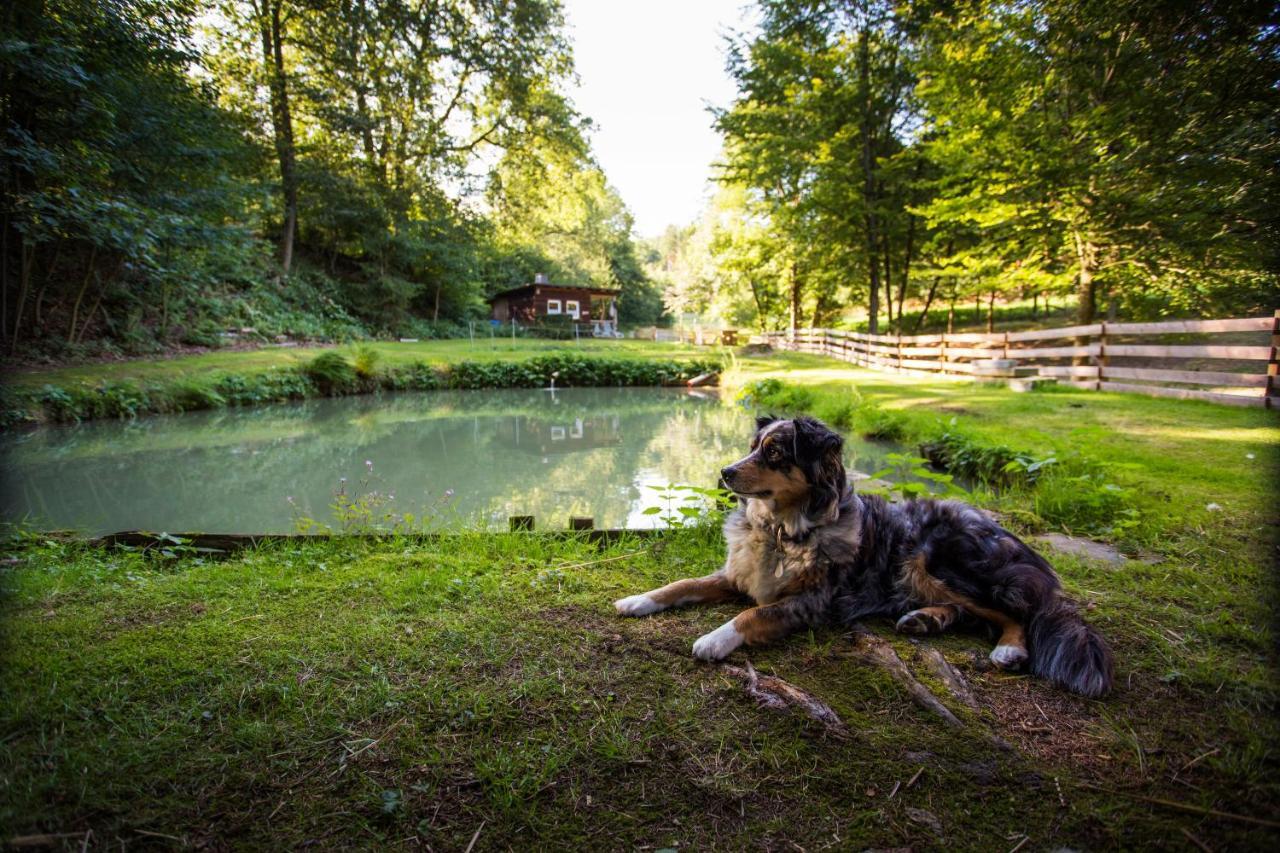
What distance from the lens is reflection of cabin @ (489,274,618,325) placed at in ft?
127

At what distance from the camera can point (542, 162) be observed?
30.3 metres

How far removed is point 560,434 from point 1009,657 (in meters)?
9.99

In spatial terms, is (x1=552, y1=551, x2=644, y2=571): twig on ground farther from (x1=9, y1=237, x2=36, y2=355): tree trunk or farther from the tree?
(x1=9, y1=237, x2=36, y2=355): tree trunk

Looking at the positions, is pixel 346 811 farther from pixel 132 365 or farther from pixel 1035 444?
pixel 132 365

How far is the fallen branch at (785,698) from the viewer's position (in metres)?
1.88

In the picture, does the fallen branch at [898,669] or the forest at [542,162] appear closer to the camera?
the fallen branch at [898,669]

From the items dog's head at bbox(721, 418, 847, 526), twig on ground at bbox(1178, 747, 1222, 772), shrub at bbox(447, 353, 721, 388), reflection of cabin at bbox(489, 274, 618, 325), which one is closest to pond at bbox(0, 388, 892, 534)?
dog's head at bbox(721, 418, 847, 526)

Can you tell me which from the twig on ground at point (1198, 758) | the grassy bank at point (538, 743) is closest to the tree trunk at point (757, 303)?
the grassy bank at point (538, 743)

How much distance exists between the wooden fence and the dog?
24.3 feet

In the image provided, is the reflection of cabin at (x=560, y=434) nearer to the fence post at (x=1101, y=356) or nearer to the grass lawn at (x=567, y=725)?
the grass lawn at (x=567, y=725)

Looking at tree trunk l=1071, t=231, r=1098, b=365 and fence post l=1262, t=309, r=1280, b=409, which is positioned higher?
tree trunk l=1071, t=231, r=1098, b=365

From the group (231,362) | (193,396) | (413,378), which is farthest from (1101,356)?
(231,362)

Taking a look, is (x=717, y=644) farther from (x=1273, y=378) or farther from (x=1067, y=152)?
(x=1067, y=152)

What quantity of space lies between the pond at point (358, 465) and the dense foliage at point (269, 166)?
249cm
